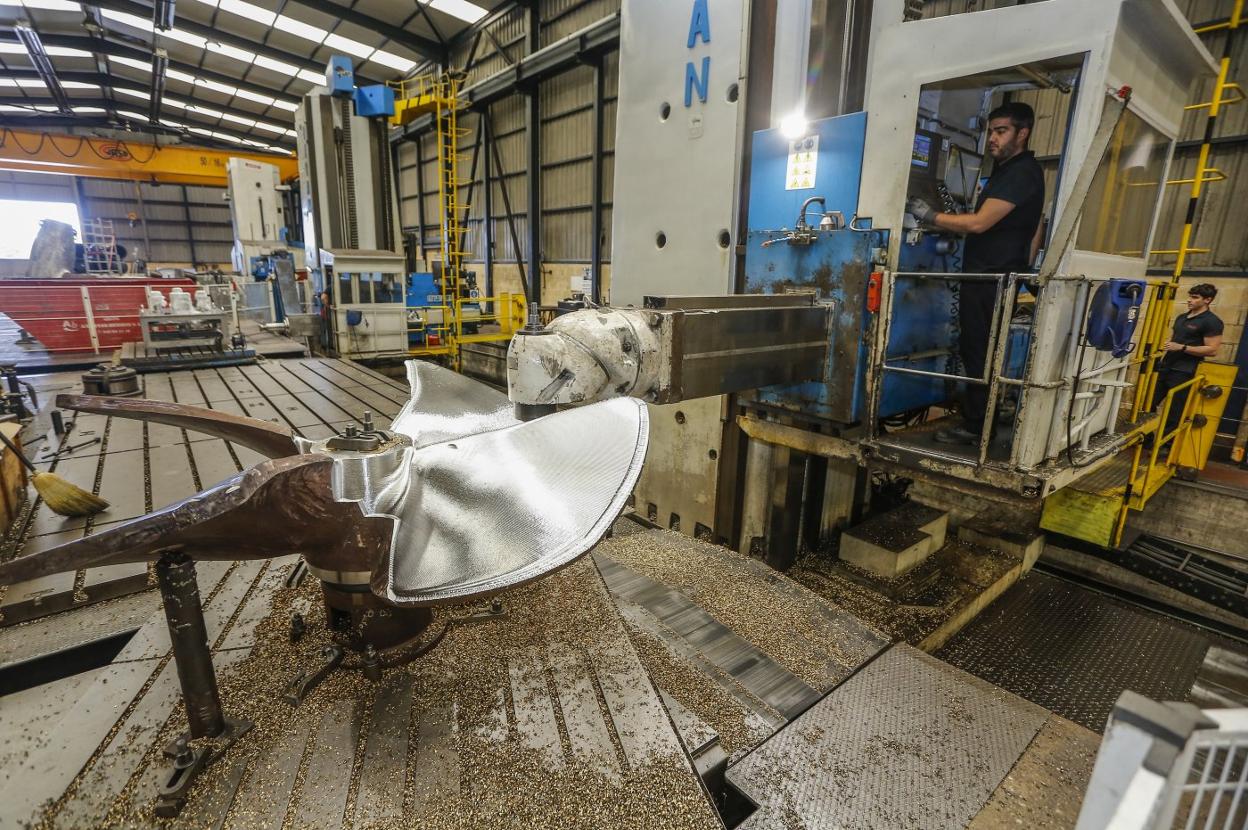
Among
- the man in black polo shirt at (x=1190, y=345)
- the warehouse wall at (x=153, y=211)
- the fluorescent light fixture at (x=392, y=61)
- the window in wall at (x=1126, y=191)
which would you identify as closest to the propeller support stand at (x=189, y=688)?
the window in wall at (x=1126, y=191)

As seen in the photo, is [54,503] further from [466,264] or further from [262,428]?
[466,264]

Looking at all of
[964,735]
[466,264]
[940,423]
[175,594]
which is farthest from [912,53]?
[466,264]

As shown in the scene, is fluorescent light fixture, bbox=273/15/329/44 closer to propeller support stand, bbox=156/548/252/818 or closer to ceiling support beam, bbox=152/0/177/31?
ceiling support beam, bbox=152/0/177/31

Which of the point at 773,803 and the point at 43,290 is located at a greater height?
the point at 43,290

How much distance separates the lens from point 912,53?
209 centimetres

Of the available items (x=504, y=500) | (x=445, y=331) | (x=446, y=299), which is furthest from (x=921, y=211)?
(x=446, y=299)

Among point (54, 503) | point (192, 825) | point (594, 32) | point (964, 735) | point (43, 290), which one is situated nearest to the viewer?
point (192, 825)

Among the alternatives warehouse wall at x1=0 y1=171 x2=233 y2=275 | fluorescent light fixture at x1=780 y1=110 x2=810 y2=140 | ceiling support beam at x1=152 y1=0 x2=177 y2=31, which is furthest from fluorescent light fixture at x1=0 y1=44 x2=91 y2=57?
fluorescent light fixture at x1=780 y1=110 x2=810 y2=140

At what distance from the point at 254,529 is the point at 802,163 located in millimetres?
2424

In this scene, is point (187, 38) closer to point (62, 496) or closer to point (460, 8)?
point (460, 8)

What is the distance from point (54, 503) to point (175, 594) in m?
1.47

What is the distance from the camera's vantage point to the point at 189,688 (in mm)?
892

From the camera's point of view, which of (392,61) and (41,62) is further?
(392,61)

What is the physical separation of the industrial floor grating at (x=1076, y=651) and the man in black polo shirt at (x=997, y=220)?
4.34 ft
